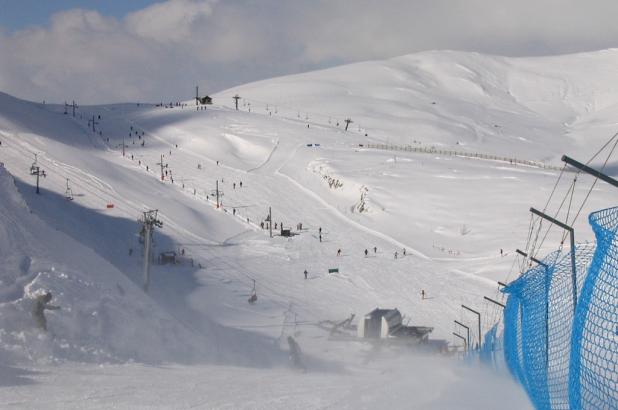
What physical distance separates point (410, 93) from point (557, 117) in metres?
26.2

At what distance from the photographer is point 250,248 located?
97.9 feet

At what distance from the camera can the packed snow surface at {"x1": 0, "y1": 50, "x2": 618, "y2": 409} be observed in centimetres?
898

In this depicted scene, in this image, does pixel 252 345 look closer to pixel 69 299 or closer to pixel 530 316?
pixel 69 299

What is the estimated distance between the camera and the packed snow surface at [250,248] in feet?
29.5

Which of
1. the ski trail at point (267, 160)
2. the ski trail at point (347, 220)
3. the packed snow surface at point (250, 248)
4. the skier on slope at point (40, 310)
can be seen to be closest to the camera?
the packed snow surface at point (250, 248)

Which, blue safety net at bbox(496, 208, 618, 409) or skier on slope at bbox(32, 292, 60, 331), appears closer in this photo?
blue safety net at bbox(496, 208, 618, 409)

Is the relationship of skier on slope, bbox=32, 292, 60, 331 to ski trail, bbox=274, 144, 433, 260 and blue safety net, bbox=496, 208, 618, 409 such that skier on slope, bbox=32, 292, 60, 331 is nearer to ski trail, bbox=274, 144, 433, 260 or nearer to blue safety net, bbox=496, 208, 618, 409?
blue safety net, bbox=496, 208, 618, 409

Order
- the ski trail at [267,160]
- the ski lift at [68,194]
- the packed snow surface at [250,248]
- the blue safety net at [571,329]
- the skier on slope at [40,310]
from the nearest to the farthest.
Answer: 1. the blue safety net at [571,329]
2. the packed snow surface at [250,248]
3. the skier on slope at [40,310]
4. the ski lift at [68,194]
5. the ski trail at [267,160]

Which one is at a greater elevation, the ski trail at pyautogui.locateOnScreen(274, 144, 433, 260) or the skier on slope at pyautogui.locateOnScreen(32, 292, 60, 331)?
the skier on slope at pyautogui.locateOnScreen(32, 292, 60, 331)

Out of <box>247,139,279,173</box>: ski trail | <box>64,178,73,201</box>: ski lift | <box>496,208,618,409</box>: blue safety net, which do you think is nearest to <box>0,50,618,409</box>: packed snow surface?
<box>64,178,73,201</box>: ski lift

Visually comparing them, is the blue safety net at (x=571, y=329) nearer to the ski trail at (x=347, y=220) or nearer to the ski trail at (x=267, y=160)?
the ski trail at (x=347, y=220)

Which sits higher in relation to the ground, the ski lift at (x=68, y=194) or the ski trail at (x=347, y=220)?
the ski lift at (x=68, y=194)

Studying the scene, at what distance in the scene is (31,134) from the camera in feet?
141

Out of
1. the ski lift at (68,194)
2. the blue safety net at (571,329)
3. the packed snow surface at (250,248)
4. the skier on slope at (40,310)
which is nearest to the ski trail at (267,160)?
the packed snow surface at (250,248)
